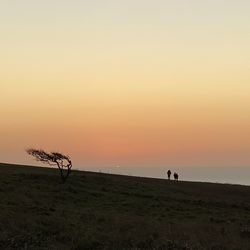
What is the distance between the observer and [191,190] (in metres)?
58.5

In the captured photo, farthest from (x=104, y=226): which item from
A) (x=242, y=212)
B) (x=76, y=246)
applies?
(x=242, y=212)

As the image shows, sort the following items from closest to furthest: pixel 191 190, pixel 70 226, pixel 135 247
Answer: pixel 135 247 < pixel 70 226 < pixel 191 190

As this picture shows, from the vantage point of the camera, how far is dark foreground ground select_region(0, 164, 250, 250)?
59.1 feet

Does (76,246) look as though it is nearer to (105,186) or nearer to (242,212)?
(242,212)

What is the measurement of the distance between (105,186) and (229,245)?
117 ft

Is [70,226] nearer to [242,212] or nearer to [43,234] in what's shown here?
[43,234]

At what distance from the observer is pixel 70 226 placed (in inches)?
855

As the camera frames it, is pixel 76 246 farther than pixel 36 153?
No

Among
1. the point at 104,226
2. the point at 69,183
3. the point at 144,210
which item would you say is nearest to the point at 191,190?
the point at 69,183

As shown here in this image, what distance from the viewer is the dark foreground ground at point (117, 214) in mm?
18016

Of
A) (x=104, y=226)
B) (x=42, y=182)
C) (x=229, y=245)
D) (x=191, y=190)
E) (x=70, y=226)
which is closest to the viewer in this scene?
(x=229, y=245)

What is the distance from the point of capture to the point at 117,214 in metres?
32.8

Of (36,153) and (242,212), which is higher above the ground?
(36,153)

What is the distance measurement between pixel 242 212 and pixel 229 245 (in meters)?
24.1
